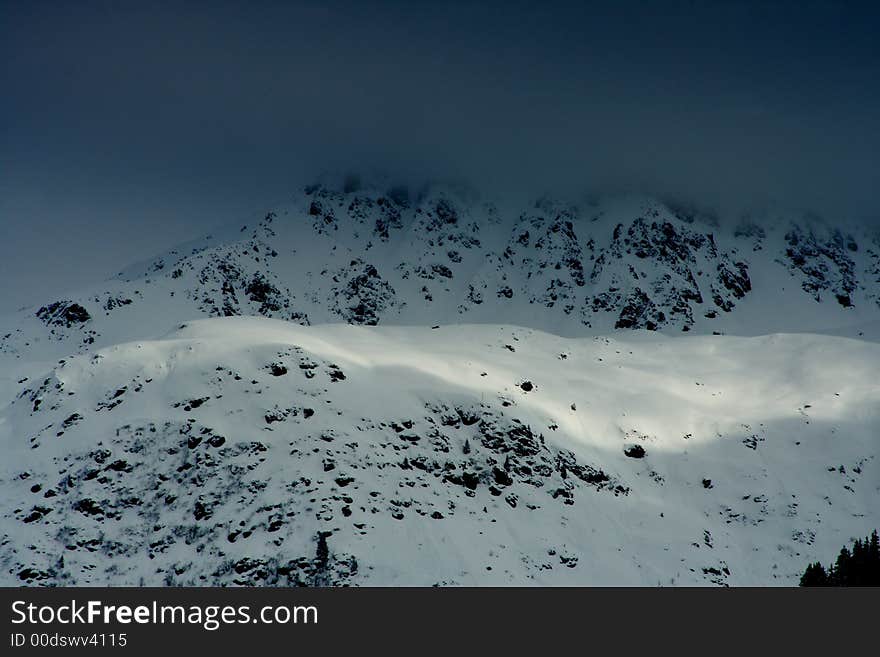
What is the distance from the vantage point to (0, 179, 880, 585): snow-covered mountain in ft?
142

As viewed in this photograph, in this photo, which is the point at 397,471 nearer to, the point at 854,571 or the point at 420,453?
the point at 420,453

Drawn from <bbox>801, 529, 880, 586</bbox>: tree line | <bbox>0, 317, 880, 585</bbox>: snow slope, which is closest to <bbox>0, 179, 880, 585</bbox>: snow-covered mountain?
<bbox>0, 317, 880, 585</bbox>: snow slope

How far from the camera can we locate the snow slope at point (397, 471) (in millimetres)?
42969

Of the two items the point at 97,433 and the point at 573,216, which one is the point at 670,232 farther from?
the point at 97,433

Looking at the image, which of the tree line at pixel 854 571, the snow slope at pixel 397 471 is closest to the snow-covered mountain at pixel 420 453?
the snow slope at pixel 397 471

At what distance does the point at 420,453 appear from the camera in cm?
5200

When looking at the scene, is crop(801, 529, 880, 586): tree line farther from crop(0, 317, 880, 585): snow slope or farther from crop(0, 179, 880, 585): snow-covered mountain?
Result: crop(0, 317, 880, 585): snow slope

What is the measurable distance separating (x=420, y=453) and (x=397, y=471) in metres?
2.70

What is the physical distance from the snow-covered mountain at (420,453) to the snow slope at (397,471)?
167 millimetres

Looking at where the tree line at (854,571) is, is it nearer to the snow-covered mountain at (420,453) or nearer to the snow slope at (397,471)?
the snow-covered mountain at (420,453)

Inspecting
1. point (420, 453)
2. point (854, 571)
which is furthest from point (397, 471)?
point (854, 571)

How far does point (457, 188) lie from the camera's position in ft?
522

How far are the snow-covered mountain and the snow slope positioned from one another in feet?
0.55
